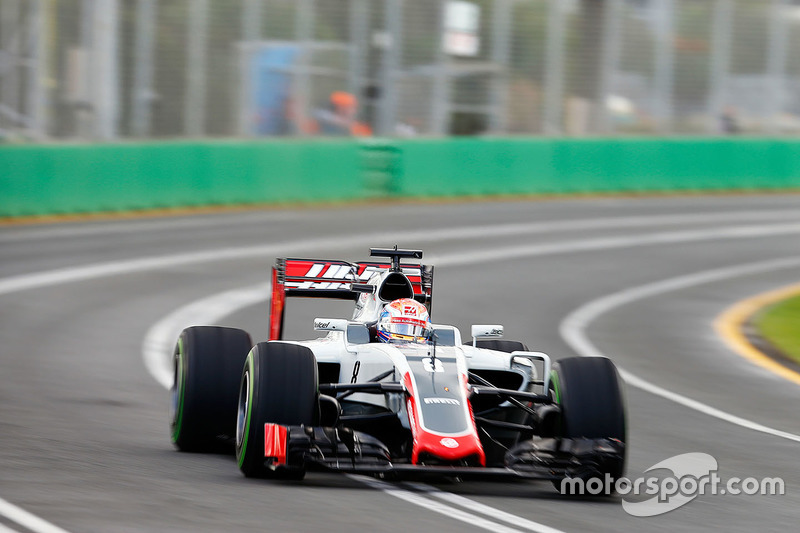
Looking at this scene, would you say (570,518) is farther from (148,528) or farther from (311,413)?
(148,528)

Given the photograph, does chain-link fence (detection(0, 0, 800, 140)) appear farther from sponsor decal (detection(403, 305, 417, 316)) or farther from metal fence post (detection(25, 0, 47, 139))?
sponsor decal (detection(403, 305, 417, 316))

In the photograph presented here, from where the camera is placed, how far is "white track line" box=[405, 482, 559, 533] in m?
7.04

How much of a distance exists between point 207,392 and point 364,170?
2220 centimetres

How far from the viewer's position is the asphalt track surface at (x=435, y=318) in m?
7.37

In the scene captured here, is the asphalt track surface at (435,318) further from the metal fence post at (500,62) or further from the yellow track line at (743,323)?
the metal fence post at (500,62)

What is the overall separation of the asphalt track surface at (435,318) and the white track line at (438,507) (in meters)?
0.02

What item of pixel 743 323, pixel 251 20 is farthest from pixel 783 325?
pixel 251 20

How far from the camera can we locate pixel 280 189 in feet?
97.0

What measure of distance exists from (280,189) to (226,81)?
15.5 ft

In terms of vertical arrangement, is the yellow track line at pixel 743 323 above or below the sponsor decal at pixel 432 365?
below

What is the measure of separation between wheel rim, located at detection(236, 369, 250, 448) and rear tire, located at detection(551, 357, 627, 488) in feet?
6.13

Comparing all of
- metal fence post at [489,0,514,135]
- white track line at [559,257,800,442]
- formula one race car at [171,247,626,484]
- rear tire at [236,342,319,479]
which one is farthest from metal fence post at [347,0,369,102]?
rear tire at [236,342,319,479]

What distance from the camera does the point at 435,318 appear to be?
1684cm

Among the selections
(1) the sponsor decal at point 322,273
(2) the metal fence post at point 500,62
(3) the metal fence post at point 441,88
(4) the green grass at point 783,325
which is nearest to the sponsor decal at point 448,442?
(1) the sponsor decal at point 322,273
